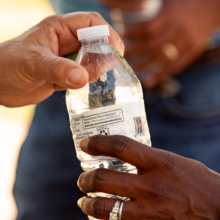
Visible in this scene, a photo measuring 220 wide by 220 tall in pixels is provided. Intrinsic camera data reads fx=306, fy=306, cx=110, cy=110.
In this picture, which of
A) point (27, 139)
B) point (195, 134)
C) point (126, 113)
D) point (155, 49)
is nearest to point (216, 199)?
point (126, 113)

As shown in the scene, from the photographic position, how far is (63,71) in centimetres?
104

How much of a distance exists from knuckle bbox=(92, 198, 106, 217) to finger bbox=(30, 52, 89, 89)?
0.40m

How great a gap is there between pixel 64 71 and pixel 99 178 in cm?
38

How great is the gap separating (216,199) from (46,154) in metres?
1.27

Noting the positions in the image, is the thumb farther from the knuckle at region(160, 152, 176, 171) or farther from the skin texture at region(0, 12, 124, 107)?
the knuckle at region(160, 152, 176, 171)

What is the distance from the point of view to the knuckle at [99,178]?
101 centimetres

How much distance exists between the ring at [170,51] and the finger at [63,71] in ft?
3.10

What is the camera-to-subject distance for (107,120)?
3.50ft

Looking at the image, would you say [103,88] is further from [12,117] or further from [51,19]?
[12,117]

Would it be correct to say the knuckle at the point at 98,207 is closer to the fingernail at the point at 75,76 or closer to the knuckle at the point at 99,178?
the knuckle at the point at 99,178

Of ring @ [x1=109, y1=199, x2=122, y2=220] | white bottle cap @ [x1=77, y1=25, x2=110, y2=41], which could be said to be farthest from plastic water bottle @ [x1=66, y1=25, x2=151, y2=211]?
ring @ [x1=109, y1=199, x2=122, y2=220]

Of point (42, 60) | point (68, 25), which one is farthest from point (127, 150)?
point (68, 25)

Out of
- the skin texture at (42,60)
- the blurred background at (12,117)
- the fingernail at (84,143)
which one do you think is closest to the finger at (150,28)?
the skin texture at (42,60)

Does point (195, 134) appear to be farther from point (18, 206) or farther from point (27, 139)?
point (18, 206)
